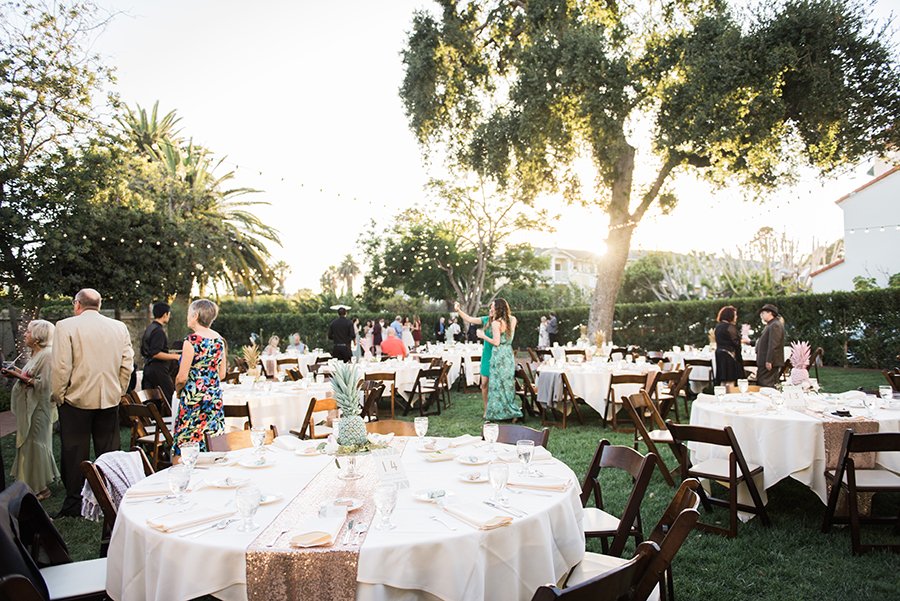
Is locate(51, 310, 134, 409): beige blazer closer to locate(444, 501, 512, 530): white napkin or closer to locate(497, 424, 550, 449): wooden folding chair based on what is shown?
locate(497, 424, 550, 449): wooden folding chair

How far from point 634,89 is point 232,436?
37.0ft

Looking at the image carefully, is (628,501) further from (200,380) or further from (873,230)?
(873,230)

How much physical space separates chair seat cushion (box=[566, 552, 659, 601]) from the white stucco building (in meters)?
23.6

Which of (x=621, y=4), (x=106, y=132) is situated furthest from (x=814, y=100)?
(x=106, y=132)

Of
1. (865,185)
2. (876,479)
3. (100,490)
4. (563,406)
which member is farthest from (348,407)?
(865,185)

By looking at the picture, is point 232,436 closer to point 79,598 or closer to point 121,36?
point 79,598

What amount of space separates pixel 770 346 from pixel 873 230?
19.4 meters

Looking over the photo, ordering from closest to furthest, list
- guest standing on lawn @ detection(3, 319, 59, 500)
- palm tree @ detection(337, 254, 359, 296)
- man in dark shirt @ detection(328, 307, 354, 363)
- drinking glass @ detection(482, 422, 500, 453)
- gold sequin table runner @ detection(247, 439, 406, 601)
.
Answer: gold sequin table runner @ detection(247, 439, 406, 601), drinking glass @ detection(482, 422, 500, 453), guest standing on lawn @ detection(3, 319, 59, 500), man in dark shirt @ detection(328, 307, 354, 363), palm tree @ detection(337, 254, 359, 296)

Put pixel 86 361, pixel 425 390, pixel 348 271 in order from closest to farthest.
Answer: pixel 86 361 → pixel 425 390 → pixel 348 271

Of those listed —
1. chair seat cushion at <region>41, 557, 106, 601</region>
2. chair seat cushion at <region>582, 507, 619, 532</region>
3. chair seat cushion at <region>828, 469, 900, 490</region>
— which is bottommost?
chair seat cushion at <region>41, 557, 106, 601</region>

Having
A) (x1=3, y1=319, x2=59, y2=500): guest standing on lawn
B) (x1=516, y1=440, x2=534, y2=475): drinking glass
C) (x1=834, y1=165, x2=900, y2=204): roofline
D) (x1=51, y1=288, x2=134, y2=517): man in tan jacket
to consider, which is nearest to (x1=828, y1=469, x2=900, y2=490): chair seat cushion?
(x1=516, y1=440, x2=534, y2=475): drinking glass

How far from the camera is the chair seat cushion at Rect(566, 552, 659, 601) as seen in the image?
2.74 m

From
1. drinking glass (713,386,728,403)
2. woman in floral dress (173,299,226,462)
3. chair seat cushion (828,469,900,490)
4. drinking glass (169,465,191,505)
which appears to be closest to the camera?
drinking glass (169,465,191,505)

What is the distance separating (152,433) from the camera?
708 centimetres
